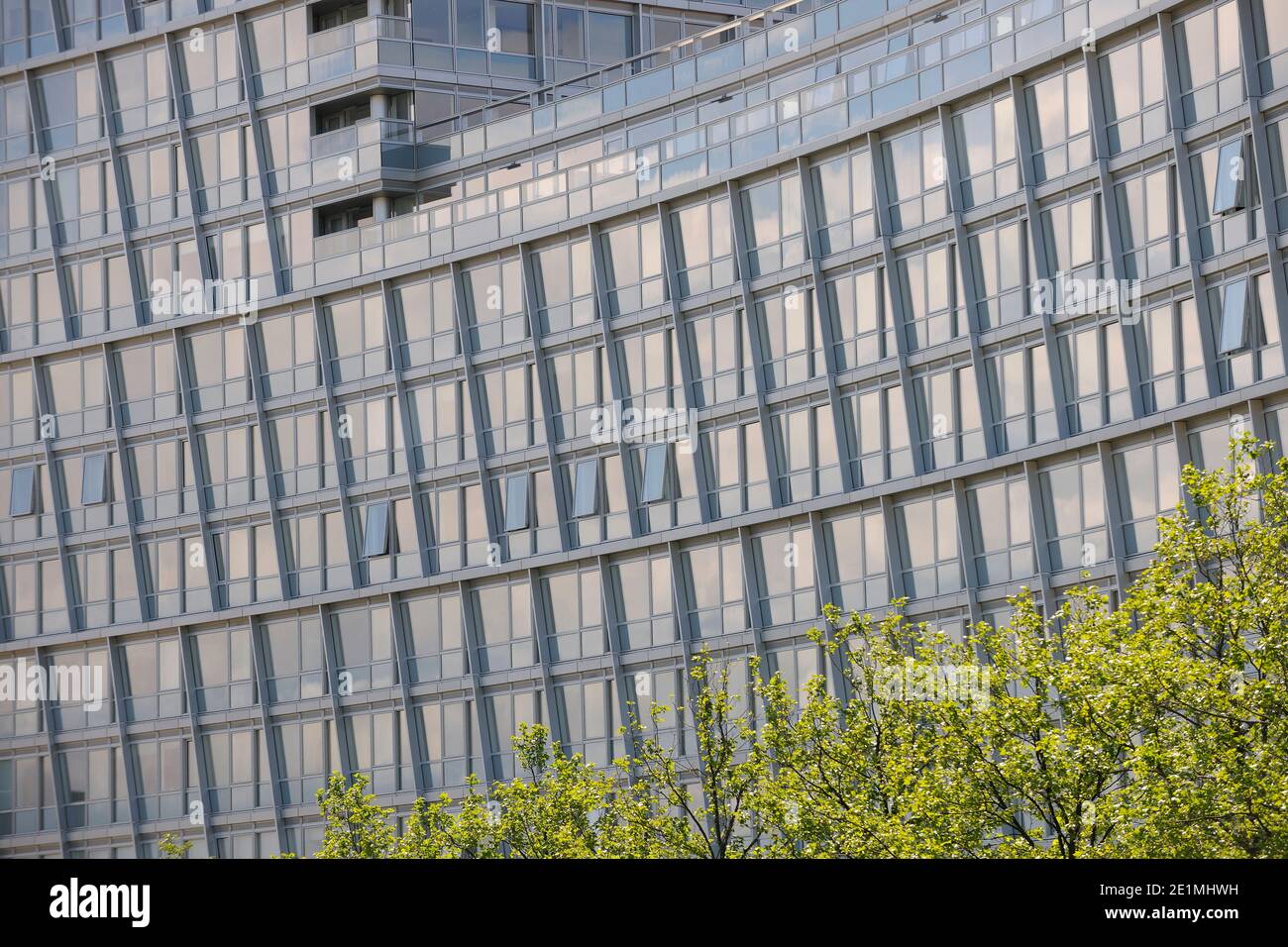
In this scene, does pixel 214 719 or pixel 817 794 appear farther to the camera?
pixel 214 719

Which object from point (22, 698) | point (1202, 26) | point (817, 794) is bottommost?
point (817, 794)

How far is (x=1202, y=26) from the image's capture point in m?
40.0

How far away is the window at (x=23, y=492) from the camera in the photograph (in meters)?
60.5

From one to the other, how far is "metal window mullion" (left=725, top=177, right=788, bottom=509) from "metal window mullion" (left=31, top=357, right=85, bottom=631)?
2101 centimetres

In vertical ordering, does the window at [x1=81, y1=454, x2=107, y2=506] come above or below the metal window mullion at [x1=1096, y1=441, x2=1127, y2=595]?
above

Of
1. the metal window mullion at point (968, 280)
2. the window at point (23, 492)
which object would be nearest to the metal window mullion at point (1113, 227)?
the metal window mullion at point (968, 280)

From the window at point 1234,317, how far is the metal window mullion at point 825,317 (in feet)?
30.8

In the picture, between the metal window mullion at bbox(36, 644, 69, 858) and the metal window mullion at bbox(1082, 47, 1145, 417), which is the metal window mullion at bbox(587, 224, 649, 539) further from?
the metal window mullion at bbox(36, 644, 69, 858)

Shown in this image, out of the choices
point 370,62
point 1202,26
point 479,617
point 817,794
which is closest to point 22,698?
point 479,617

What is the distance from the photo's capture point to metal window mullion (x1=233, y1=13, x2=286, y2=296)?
57281 millimetres

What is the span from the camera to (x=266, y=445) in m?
56.8

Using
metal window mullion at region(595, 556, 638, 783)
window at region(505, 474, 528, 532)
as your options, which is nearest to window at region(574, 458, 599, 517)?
metal window mullion at region(595, 556, 638, 783)
